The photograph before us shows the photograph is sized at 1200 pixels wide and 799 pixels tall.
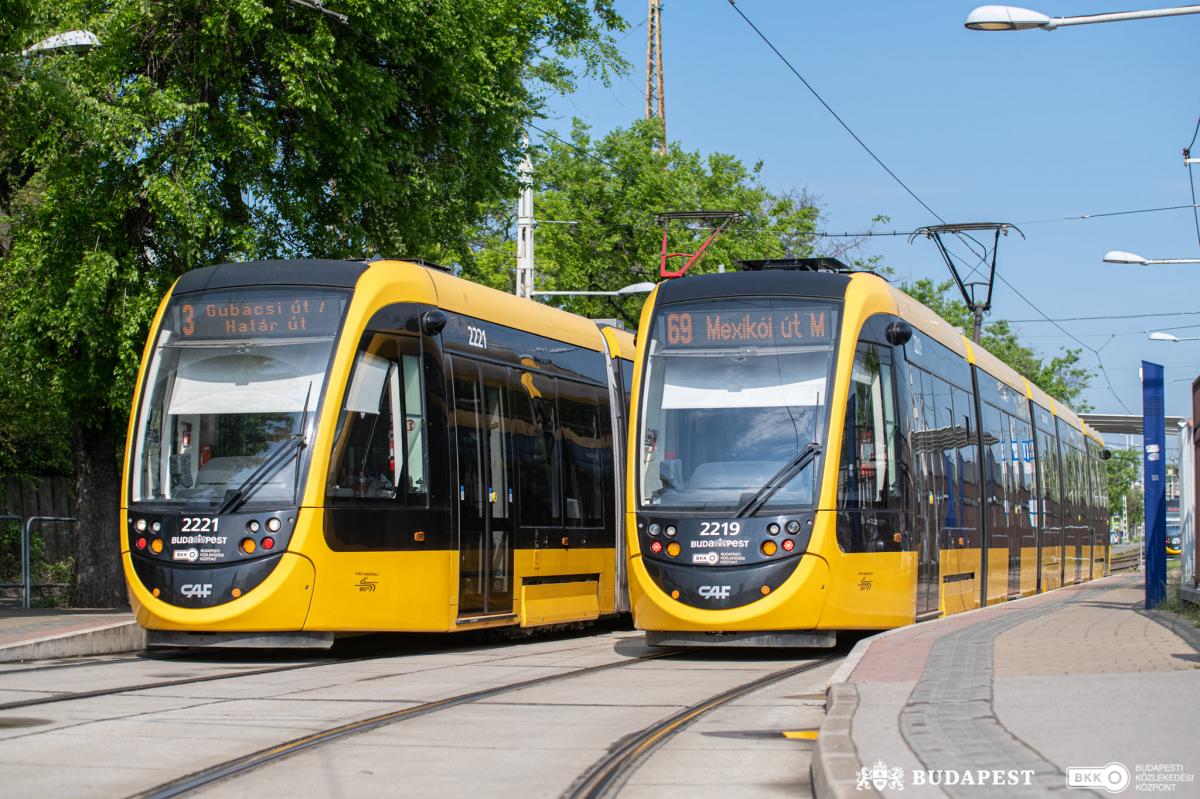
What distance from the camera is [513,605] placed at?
16.2 meters

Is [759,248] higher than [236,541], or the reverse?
[759,248]

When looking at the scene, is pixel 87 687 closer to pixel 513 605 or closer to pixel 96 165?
pixel 513 605

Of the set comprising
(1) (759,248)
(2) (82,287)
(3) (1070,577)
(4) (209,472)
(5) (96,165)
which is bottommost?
(3) (1070,577)

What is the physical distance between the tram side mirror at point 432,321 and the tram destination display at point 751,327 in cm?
202

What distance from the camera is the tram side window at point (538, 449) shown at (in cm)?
1662

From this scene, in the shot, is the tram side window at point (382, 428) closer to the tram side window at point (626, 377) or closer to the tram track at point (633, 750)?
the tram track at point (633, 750)

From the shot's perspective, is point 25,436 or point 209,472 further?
point 25,436

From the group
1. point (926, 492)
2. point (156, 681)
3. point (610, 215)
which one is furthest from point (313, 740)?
point (610, 215)

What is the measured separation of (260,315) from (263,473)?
1500mm

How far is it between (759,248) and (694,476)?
3278 cm

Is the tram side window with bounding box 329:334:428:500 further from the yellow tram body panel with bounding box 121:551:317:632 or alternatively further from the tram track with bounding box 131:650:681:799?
the tram track with bounding box 131:650:681:799

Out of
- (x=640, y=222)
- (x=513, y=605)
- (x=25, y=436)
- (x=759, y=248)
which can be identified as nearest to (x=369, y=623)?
(x=513, y=605)

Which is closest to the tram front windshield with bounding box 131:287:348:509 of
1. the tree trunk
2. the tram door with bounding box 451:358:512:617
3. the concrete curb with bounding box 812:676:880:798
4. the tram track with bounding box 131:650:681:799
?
the tram door with bounding box 451:358:512:617

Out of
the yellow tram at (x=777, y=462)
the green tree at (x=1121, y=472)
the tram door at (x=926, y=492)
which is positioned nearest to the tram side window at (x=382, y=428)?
the yellow tram at (x=777, y=462)
